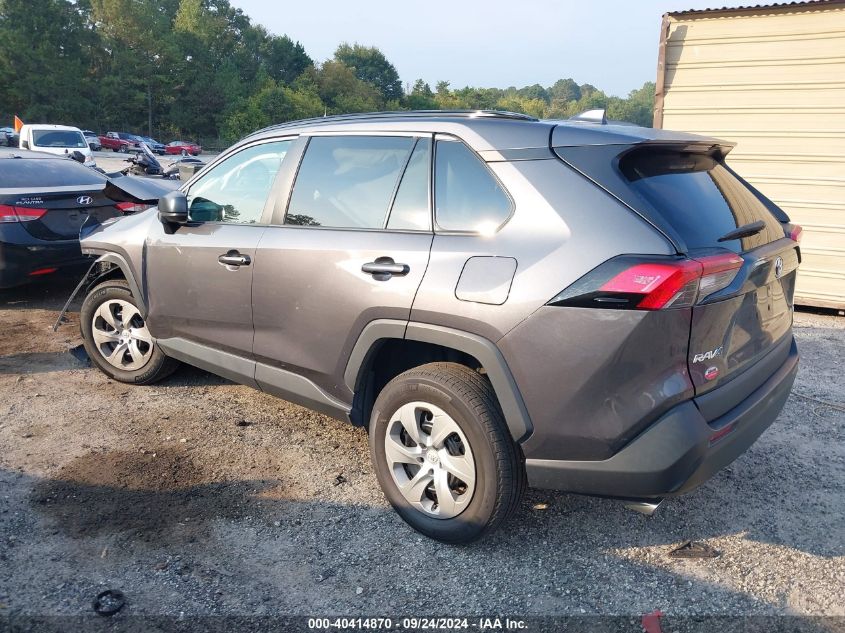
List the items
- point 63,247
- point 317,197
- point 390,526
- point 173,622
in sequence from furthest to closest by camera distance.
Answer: point 63,247
point 317,197
point 390,526
point 173,622

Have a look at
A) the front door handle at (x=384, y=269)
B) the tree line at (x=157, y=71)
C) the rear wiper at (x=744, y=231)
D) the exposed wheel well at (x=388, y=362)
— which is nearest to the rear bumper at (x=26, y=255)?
the exposed wheel well at (x=388, y=362)

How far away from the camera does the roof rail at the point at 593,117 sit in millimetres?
3100

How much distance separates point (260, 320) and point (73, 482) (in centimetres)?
128

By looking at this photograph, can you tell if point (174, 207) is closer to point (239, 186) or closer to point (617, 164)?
point (239, 186)

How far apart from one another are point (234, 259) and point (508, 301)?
5.76 feet

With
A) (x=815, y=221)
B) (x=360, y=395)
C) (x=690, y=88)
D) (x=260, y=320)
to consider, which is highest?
(x=690, y=88)

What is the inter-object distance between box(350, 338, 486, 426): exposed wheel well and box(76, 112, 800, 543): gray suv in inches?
0.4

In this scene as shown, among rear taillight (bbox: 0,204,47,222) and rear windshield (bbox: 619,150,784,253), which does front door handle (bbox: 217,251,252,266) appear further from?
rear taillight (bbox: 0,204,47,222)

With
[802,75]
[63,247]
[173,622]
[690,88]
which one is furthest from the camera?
[690,88]

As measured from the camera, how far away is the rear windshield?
2521mm

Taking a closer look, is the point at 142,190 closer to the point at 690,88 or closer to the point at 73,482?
the point at 73,482

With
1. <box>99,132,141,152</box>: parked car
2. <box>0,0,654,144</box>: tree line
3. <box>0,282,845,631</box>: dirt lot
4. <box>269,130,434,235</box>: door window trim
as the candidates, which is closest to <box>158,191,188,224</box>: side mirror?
<box>269,130,434,235</box>: door window trim

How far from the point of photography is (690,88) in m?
7.37

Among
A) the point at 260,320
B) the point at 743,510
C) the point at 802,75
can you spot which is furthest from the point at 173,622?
the point at 802,75
